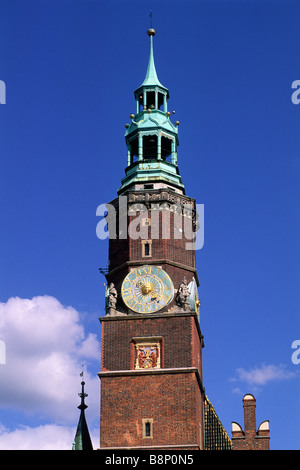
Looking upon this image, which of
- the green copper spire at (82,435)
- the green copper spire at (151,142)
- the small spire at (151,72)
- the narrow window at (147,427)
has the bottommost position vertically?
the narrow window at (147,427)

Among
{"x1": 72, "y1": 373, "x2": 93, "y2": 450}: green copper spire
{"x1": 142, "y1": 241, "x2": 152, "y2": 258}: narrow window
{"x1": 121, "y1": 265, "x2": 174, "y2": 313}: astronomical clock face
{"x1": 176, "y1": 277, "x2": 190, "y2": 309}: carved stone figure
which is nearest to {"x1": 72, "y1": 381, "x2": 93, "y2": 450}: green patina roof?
{"x1": 72, "y1": 373, "x2": 93, "y2": 450}: green copper spire

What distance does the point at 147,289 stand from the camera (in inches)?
2266

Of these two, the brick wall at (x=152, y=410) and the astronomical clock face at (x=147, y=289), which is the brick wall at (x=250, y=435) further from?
the astronomical clock face at (x=147, y=289)

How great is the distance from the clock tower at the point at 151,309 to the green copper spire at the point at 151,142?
57 mm

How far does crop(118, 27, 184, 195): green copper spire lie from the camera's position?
202 feet

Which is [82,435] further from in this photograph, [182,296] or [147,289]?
[182,296]

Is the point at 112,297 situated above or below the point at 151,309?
above

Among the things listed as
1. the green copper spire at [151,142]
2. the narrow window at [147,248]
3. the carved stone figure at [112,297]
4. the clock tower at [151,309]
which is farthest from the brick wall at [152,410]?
the green copper spire at [151,142]

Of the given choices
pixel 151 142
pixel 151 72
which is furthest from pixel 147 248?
pixel 151 72

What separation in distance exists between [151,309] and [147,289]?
100 cm

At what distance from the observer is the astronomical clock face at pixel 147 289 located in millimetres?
57250

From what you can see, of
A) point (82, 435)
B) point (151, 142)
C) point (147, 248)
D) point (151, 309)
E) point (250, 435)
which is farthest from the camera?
point (151, 142)

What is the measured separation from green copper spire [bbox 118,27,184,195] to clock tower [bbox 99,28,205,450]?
0.06m
